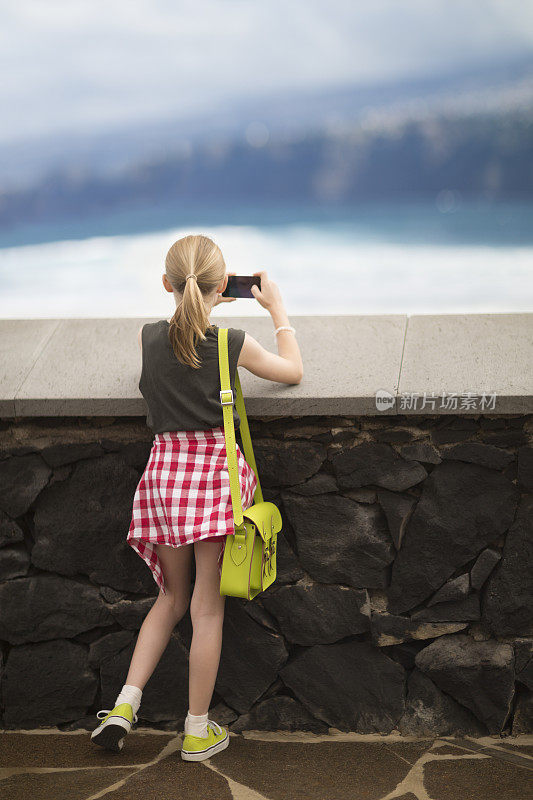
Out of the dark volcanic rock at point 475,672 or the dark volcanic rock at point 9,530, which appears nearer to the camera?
the dark volcanic rock at point 475,672

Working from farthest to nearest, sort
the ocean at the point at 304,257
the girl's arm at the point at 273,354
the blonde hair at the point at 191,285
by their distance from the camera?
the ocean at the point at 304,257
the girl's arm at the point at 273,354
the blonde hair at the point at 191,285

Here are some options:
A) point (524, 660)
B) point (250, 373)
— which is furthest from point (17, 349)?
point (524, 660)

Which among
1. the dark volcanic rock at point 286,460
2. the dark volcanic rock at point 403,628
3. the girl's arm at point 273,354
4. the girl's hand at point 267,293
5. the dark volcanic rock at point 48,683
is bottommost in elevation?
the dark volcanic rock at point 48,683

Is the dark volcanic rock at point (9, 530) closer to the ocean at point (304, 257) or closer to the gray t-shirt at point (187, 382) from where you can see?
the gray t-shirt at point (187, 382)

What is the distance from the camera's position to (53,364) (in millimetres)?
2381

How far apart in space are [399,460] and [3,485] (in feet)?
4.32

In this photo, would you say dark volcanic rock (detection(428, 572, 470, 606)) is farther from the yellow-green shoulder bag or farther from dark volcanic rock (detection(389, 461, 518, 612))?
the yellow-green shoulder bag

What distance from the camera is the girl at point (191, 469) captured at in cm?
196

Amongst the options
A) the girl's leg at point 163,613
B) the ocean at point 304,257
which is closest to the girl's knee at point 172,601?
the girl's leg at point 163,613

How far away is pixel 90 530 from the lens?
7.64 feet

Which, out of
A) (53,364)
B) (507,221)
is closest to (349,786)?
(53,364)

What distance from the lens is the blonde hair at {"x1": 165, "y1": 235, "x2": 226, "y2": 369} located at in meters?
1.92

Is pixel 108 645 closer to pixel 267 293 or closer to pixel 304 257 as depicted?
pixel 267 293

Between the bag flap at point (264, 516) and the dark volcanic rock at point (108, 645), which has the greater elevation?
the bag flap at point (264, 516)
